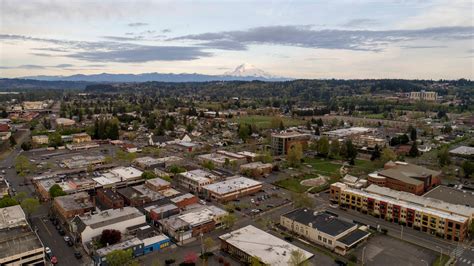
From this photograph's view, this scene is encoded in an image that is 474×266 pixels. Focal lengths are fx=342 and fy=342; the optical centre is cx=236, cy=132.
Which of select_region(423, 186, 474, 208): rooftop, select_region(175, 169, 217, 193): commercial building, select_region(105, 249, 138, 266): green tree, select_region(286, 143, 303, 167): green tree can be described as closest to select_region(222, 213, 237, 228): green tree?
select_region(105, 249, 138, 266): green tree

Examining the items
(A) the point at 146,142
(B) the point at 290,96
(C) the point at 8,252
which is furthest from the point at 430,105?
(C) the point at 8,252

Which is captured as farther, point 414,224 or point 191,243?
point 414,224

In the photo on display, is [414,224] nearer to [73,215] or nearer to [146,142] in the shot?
[73,215]

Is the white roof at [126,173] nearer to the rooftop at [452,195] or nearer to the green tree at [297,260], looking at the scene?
the green tree at [297,260]

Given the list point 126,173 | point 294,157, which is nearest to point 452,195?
point 294,157

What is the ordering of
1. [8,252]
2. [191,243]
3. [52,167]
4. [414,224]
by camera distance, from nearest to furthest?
1. [8,252]
2. [191,243]
3. [414,224]
4. [52,167]

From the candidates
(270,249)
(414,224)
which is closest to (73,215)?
(270,249)

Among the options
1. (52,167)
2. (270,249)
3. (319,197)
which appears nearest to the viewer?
(270,249)
